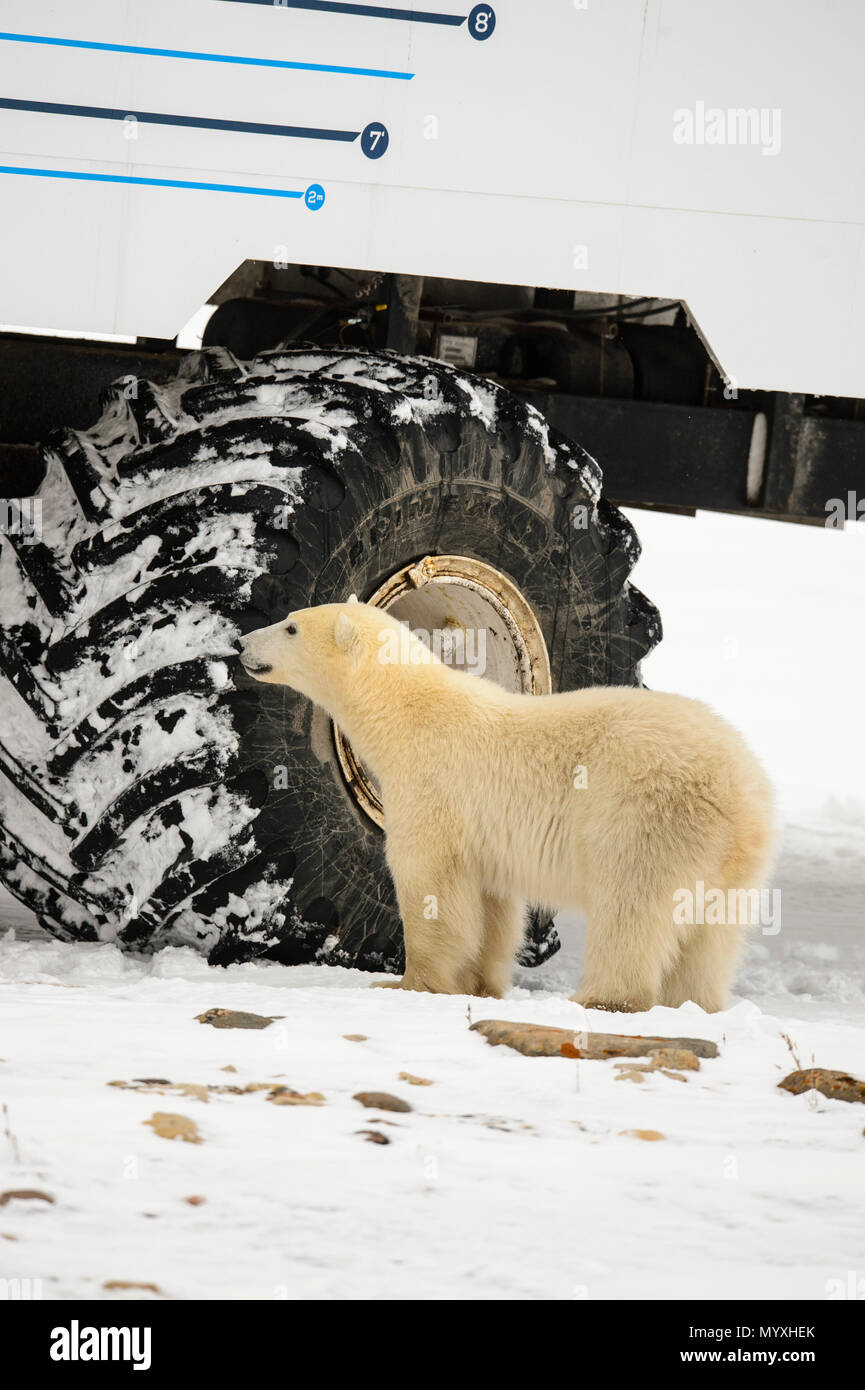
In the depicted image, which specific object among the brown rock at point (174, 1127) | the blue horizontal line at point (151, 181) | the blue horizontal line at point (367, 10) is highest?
the blue horizontal line at point (367, 10)

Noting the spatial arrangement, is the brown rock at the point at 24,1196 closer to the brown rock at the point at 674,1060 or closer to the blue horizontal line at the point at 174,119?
the brown rock at the point at 674,1060

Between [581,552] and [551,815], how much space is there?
1.07 metres

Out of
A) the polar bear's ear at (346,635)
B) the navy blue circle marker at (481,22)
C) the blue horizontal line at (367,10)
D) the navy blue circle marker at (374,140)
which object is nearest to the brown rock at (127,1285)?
the polar bear's ear at (346,635)

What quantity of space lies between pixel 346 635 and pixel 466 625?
2.76 ft

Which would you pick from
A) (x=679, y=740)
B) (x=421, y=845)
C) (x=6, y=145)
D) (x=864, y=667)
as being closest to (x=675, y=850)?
(x=679, y=740)

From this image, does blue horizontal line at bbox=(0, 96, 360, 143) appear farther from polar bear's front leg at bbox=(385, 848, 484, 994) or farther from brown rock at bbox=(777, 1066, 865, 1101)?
brown rock at bbox=(777, 1066, 865, 1101)

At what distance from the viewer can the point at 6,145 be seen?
366 cm

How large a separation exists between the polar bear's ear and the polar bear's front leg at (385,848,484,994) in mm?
522

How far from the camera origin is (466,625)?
4.48 meters

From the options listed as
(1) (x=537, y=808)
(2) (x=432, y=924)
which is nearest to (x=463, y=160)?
(1) (x=537, y=808)

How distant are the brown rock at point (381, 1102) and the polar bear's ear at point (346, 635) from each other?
1521mm

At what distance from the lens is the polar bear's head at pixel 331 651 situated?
3600 mm

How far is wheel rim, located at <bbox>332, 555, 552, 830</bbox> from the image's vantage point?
4059mm

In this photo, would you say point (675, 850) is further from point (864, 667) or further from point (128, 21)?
point (864, 667)
